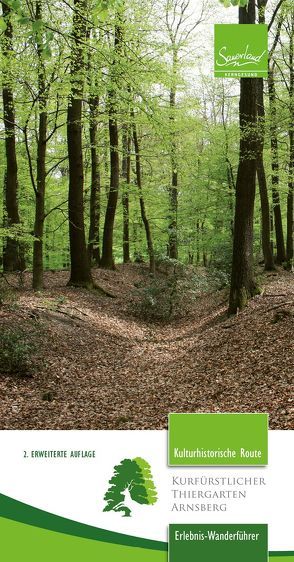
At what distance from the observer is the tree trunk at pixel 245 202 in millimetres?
9867

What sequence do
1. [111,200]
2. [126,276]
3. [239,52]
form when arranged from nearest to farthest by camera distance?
[239,52], [111,200], [126,276]

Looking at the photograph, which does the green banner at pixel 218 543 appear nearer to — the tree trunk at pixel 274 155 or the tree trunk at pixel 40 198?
the tree trunk at pixel 274 155

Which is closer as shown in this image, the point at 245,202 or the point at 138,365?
the point at 138,365

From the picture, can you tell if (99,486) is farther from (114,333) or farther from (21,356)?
(114,333)

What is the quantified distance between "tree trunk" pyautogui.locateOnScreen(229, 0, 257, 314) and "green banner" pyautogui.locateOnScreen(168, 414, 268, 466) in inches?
295

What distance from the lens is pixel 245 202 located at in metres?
10.3

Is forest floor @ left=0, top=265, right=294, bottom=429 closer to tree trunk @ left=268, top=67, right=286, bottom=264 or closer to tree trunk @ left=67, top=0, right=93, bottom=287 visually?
tree trunk @ left=67, top=0, right=93, bottom=287

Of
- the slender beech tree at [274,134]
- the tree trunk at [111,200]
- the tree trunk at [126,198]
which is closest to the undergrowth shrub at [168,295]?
the slender beech tree at [274,134]

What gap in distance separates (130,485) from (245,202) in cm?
817

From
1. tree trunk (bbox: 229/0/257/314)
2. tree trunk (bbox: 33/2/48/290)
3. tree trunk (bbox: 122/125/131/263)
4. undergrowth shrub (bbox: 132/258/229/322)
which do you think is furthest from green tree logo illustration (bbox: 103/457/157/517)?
tree trunk (bbox: 122/125/131/263)

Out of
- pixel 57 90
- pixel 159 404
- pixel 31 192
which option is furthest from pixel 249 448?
pixel 31 192

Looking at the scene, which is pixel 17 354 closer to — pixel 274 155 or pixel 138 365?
pixel 138 365

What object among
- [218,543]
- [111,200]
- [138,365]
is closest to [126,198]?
[111,200]

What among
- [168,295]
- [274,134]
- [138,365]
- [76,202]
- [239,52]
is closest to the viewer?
[239,52]
